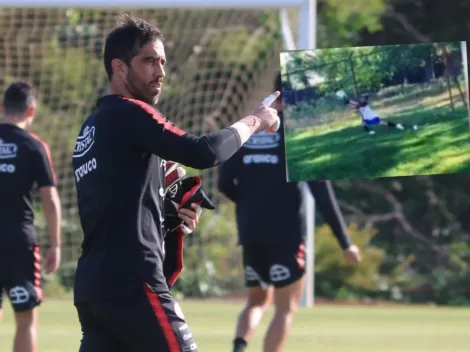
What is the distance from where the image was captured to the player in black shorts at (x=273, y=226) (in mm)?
8930

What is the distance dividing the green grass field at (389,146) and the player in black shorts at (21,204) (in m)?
3.60

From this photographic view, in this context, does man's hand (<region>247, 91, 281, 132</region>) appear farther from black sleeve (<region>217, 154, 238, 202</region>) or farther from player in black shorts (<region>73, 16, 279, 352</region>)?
black sleeve (<region>217, 154, 238, 202</region>)

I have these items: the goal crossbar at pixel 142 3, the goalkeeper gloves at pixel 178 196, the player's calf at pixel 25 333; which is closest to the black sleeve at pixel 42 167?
the player's calf at pixel 25 333

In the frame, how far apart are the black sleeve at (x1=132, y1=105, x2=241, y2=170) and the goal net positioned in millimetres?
12220

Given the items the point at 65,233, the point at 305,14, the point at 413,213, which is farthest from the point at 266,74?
the point at 413,213

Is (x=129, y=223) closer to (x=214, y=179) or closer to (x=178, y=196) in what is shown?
(x=178, y=196)

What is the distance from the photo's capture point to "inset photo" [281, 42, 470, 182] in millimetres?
5328

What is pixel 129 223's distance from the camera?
192 inches

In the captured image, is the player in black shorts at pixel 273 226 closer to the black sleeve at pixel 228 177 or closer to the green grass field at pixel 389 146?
the black sleeve at pixel 228 177

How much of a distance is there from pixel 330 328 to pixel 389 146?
812 centimetres

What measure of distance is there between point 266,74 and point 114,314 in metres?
12.9

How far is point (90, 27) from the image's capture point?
1758cm

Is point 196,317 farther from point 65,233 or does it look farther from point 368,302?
point 368,302

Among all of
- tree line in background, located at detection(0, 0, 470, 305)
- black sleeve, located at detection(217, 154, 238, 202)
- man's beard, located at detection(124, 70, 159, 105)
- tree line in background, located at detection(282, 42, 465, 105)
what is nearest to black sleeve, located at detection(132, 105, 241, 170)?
man's beard, located at detection(124, 70, 159, 105)
